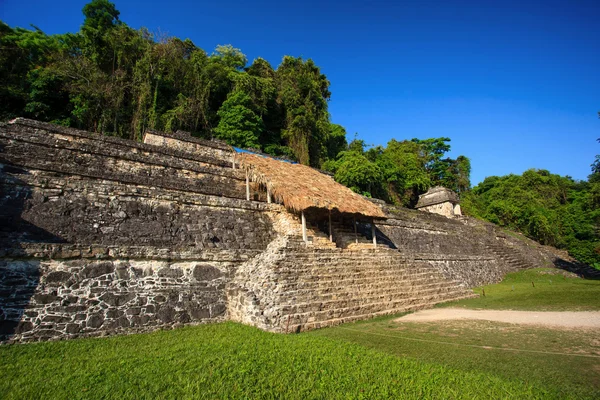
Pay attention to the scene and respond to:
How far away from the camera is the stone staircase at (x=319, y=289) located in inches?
235

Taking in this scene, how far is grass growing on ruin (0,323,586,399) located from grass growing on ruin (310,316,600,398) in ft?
0.57

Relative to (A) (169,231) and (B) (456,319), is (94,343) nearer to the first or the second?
(A) (169,231)

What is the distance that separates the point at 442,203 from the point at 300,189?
17.0 meters

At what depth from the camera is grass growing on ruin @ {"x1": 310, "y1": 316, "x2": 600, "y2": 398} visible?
3217mm

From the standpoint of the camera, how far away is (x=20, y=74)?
18.1 meters

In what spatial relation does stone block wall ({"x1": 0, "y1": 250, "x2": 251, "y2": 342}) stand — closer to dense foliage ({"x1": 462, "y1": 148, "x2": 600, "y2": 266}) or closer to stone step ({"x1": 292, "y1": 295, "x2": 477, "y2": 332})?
stone step ({"x1": 292, "y1": 295, "x2": 477, "y2": 332})

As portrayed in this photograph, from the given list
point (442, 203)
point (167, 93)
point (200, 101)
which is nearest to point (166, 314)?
point (200, 101)

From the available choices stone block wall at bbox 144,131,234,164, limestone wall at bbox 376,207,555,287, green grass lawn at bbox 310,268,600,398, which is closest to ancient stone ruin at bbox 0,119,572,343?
green grass lawn at bbox 310,268,600,398

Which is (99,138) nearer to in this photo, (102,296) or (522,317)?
(102,296)

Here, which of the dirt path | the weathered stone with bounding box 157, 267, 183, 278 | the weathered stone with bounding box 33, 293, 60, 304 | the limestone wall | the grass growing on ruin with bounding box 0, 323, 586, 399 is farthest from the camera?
the limestone wall

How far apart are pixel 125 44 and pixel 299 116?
12.2m

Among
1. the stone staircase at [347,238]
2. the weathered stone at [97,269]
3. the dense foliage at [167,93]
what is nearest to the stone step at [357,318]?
the stone staircase at [347,238]

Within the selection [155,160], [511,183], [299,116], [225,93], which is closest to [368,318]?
[155,160]

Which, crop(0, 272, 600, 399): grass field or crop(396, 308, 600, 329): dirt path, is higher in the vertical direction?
crop(0, 272, 600, 399): grass field
